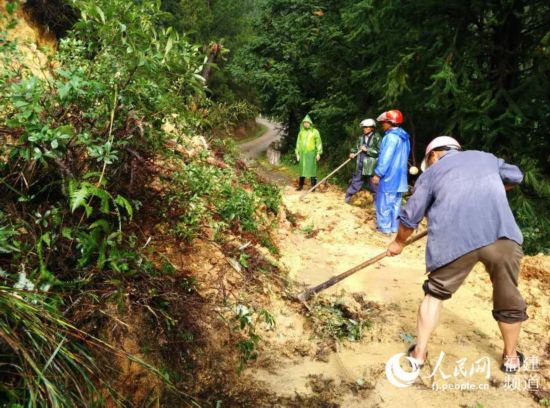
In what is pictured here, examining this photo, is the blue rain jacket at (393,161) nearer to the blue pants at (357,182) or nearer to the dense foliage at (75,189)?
the blue pants at (357,182)

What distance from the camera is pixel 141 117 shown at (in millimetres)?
2697

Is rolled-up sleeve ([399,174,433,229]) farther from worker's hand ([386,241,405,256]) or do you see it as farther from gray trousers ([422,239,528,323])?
gray trousers ([422,239,528,323])

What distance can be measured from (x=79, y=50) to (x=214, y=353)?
2.38 meters

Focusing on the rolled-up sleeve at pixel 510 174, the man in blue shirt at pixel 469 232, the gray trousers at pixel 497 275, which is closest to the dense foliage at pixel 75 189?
the man in blue shirt at pixel 469 232

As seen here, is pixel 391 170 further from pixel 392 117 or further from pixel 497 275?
pixel 497 275

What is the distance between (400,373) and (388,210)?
4.24m

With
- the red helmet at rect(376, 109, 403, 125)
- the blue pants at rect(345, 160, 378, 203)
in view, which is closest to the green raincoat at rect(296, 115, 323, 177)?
the blue pants at rect(345, 160, 378, 203)

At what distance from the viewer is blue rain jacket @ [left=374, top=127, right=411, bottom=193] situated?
6.86m

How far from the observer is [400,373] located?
3188 mm

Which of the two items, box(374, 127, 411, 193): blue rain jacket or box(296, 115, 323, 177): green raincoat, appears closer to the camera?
box(374, 127, 411, 193): blue rain jacket

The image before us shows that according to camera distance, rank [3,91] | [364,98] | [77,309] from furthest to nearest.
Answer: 1. [364,98]
2. [3,91]
3. [77,309]

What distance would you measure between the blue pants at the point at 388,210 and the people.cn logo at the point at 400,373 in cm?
395

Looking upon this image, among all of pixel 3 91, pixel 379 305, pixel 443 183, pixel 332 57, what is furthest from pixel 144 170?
pixel 332 57

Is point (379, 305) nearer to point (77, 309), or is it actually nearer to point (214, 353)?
point (214, 353)
